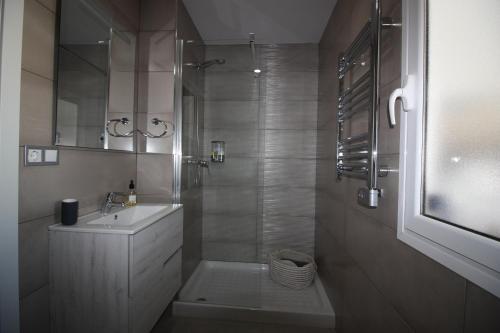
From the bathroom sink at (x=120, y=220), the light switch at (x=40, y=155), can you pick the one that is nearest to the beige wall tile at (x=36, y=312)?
the bathroom sink at (x=120, y=220)

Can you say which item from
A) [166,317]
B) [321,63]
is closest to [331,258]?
[166,317]

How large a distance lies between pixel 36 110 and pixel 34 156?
208 millimetres

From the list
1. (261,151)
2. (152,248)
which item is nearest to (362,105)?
(261,151)

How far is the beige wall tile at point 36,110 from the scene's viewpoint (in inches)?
38.5

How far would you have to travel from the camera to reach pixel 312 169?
2.45 meters

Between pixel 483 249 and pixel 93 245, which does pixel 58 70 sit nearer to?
pixel 93 245

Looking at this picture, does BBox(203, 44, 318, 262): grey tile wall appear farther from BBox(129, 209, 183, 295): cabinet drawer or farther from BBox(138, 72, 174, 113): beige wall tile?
BBox(129, 209, 183, 295): cabinet drawer

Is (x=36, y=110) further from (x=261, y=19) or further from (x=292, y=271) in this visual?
(x=292, y=271)

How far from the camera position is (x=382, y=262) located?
3.37ft

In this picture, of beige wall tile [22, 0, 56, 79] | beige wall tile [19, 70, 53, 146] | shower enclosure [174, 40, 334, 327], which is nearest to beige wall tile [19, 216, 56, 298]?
beige wall tile [19, 70, 53, 146]

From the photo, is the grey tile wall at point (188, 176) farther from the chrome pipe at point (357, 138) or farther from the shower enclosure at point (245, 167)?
the chrome pipe at point (357, 138)

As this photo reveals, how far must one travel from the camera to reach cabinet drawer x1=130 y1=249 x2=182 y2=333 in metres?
1.12

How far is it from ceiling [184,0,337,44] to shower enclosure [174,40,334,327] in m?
0.10

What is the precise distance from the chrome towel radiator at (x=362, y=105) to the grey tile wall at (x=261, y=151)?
81cm
